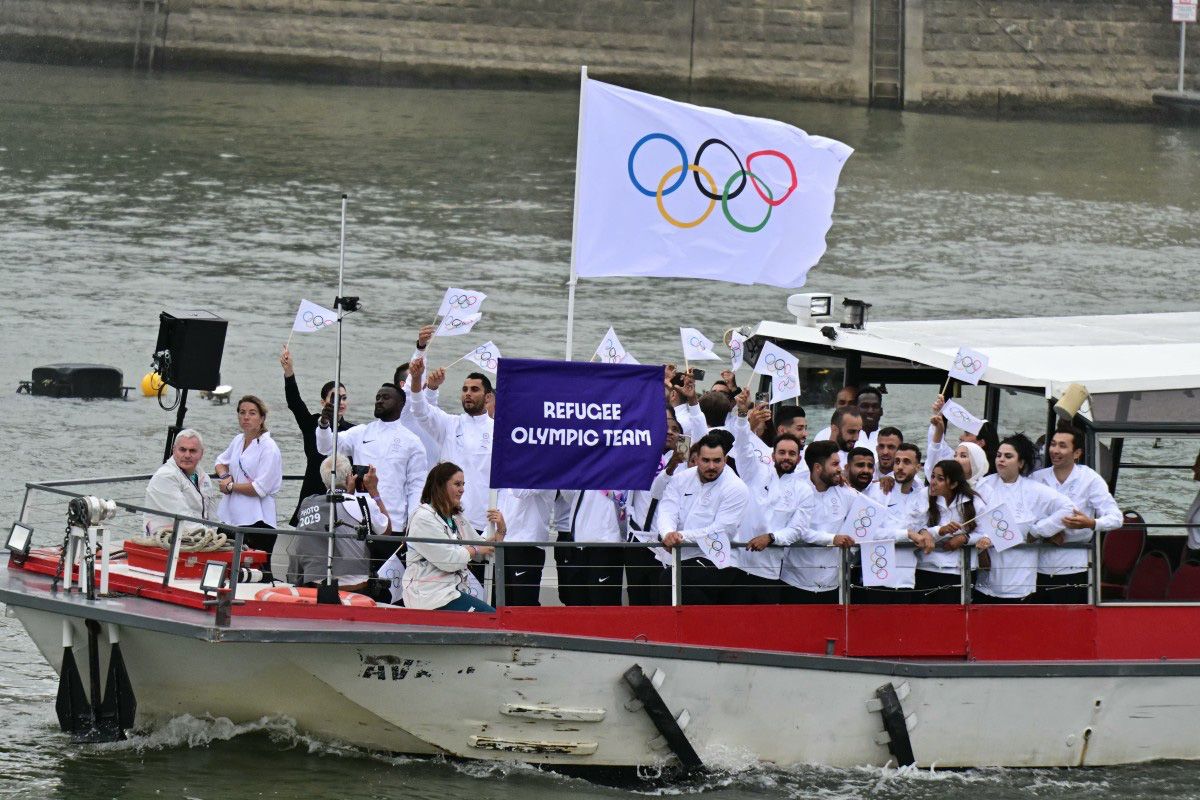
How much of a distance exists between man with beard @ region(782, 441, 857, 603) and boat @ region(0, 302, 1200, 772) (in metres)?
0.14

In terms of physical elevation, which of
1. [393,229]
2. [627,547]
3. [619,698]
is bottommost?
[619,698]

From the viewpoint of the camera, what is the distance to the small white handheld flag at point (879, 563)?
1052 centimetres

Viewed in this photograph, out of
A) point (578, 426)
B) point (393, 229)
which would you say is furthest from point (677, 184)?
point (393, 229)

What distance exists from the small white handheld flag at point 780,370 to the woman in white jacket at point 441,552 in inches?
90.1

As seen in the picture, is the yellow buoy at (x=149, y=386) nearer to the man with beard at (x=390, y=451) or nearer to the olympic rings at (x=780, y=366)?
the man with beard at (x=390, y=451)

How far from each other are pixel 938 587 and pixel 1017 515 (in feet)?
2.01

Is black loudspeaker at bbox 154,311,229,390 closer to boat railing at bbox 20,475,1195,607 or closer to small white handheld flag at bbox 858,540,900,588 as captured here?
boat railing at bbox 20,475,1195,607

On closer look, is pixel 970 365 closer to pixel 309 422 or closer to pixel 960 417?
pixel 960 417

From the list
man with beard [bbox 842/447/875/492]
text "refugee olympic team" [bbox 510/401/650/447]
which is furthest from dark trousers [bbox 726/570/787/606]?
text "refugee olympic team" [bbox 510/401/650/447]

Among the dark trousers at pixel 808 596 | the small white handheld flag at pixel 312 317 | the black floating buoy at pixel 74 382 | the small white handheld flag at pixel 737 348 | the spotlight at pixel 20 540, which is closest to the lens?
the spotlight at pixel 20 540

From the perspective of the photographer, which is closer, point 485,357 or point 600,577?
point 600,577

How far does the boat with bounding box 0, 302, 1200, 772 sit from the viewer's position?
10.2m

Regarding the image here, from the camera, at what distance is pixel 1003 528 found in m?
10.5

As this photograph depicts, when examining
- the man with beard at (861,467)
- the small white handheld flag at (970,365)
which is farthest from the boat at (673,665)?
the man with beard at (861,467)
